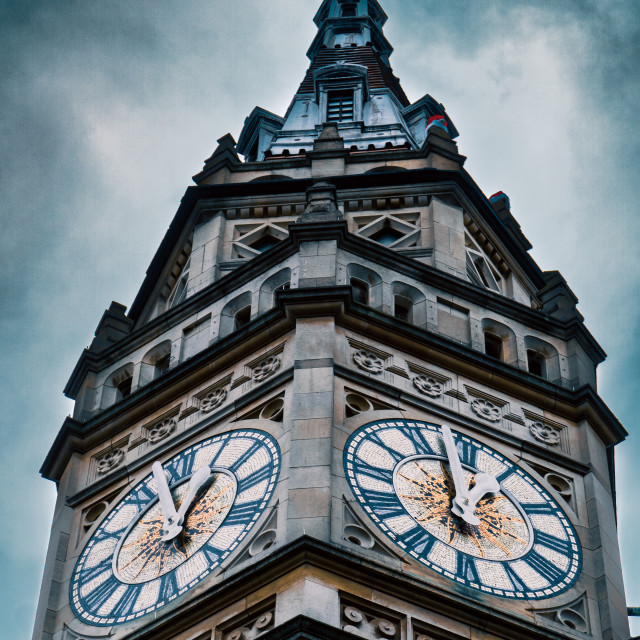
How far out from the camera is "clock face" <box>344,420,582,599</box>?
2873 centimetres

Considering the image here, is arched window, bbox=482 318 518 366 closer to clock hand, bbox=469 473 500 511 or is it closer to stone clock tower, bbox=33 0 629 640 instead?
stone clock tower, bbox=33 0 629 640

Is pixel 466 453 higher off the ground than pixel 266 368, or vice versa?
→ pixel 266 368

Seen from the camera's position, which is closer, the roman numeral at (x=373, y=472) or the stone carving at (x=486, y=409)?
the roman numeral at (x=373, y=472)

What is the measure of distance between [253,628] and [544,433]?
748 centimetres

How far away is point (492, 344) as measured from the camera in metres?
34.9

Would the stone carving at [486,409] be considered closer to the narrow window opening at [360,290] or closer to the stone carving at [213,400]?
the narrow window opening at [360,290]

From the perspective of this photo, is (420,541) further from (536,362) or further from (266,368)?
(536,362)

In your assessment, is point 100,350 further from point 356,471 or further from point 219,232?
point 356,471

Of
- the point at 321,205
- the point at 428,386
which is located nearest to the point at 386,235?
the point at 321,205

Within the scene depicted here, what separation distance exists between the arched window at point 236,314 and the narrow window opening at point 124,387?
1844 millimetres

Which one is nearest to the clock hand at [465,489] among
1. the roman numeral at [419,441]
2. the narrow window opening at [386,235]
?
the roman numeral at [419,441]

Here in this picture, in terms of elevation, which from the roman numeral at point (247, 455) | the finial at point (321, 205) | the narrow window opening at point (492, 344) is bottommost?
the roman numeral at point (247, 455)

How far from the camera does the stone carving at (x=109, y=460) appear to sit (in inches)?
1300

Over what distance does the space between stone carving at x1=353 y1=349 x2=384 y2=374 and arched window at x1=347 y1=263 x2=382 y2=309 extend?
6.99ft
